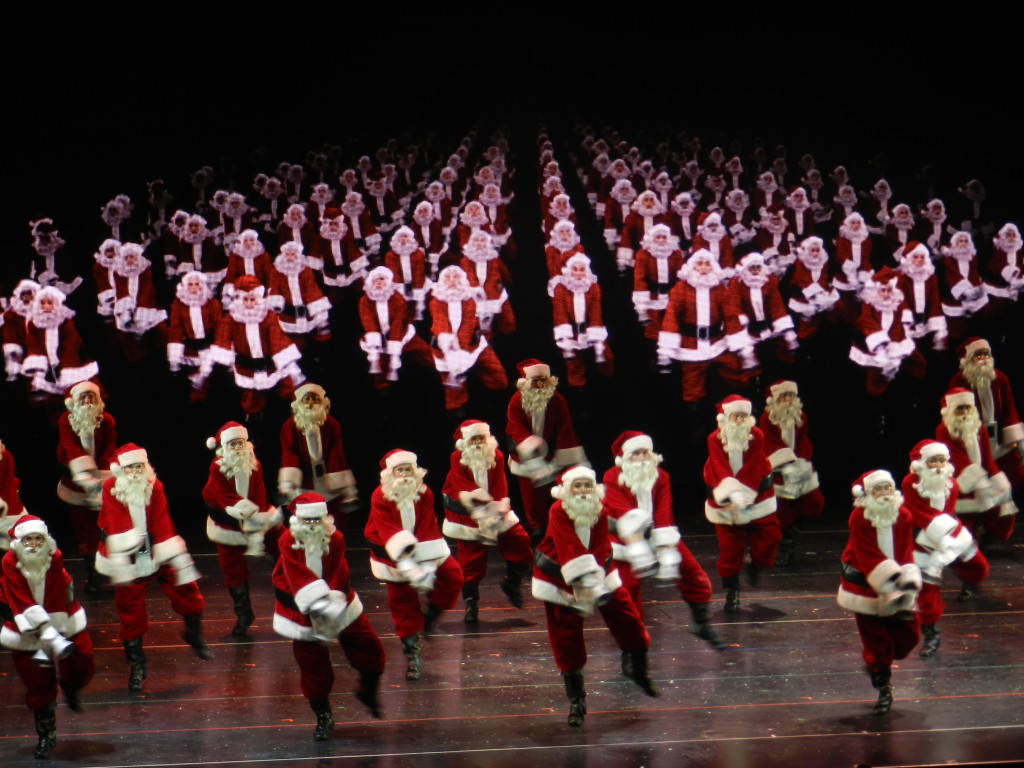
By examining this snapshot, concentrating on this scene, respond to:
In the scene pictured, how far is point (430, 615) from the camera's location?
712cm

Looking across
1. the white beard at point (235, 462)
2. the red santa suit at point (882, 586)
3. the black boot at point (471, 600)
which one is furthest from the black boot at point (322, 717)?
the red santa suit at point (882, 586)

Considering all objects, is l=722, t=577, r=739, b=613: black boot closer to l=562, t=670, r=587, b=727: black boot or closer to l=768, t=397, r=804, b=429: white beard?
l=768, t=397, r=804, b=429: white beard

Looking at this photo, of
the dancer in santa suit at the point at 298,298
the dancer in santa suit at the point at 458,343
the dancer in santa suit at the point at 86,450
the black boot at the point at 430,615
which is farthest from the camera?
the dancer in santa suit at the point at 298,298

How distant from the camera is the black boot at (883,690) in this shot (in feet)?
19.8

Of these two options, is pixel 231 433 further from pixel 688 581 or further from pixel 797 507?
pixel 797 507

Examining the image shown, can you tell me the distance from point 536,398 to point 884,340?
3248mm

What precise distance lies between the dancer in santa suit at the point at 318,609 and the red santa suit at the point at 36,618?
896 millimetres

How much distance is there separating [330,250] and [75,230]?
256 centimetres

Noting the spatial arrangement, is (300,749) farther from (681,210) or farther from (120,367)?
(681,210)

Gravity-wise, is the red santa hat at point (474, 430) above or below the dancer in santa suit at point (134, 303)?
below

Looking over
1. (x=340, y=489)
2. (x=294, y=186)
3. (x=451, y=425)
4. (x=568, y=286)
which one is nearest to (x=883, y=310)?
(x=568, y=286)

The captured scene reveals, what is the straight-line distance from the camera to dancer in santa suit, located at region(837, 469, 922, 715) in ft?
19.6

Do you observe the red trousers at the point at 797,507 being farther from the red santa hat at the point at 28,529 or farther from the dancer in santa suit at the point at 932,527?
the red santa hat at the point at 28,529

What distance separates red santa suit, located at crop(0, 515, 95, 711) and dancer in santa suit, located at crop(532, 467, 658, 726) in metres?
2.02
